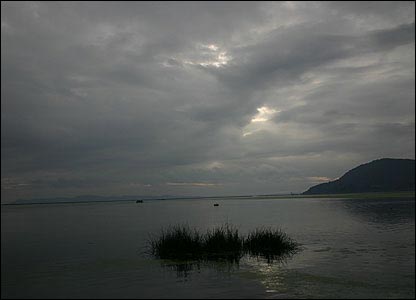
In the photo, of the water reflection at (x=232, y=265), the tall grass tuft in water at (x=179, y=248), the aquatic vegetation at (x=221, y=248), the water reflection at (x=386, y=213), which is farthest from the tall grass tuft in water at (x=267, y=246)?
the water reflection at (x=386, y=213)

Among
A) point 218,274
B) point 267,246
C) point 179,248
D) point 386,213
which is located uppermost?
point 179,248

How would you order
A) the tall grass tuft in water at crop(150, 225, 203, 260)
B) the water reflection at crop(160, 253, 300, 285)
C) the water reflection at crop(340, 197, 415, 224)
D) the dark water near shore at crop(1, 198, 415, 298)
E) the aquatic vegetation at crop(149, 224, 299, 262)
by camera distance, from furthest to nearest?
the water reflection at crop(340, 197, 415, 224)
the tall grass tuft in water at crop(150, 225, 203, 260)
the aquatic vegetation at crop(149, 224, 299, 262)
the water reflection at crop(160, 253, 300, 285)
the dark water near shore at crop(1, 198, 415, 298)

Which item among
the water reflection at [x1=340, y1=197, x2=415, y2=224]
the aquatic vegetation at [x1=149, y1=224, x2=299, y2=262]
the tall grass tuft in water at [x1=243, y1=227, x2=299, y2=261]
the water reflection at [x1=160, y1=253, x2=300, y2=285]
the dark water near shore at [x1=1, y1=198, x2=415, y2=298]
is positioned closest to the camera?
the dark water near shore at [x1=1, y1=198, x2=415, y2=298]

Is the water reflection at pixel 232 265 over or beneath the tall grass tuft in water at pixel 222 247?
beneath

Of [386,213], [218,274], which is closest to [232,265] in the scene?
[218,274]

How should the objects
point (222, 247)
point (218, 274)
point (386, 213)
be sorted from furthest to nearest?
1. point (386, 213)
2. point (222, 247)
3. point (218, 274)

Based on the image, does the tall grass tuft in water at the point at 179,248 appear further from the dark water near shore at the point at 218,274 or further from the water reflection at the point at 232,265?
the water reflection at the point at 232,265

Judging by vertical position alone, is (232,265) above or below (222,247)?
below

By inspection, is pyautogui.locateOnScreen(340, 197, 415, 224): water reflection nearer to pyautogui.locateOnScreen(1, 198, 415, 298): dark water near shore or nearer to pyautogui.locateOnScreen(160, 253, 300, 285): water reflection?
pyautogui.locateOnScreen(1, 198, 415, 298): dark water near shore

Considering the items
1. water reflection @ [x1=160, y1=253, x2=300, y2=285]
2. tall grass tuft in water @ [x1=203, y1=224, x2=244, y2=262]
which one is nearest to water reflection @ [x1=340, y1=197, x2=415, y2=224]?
tall grass tuft in water @ [x1=203, y1=224, x2=244, y2=262]

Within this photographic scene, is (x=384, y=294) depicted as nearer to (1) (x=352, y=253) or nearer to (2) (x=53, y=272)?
(1) (x=352, y=253)

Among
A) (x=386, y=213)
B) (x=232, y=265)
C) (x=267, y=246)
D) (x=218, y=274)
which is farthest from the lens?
(x=386, y=213)

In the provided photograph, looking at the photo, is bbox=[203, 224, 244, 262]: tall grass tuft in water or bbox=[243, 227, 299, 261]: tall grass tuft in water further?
bbox=[243, 227, 299, 261]: tall grass tuft in water

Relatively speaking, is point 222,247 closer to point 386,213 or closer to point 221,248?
point 221,248
